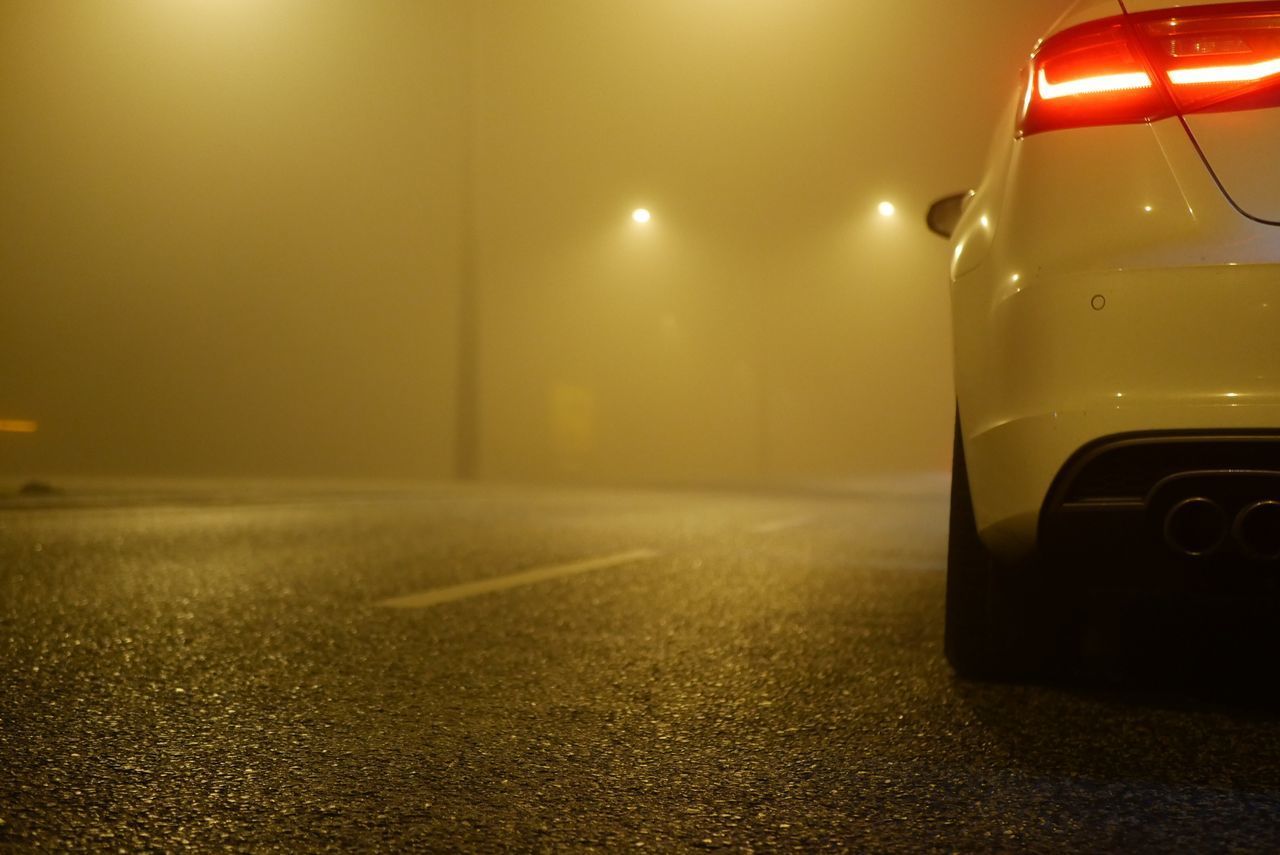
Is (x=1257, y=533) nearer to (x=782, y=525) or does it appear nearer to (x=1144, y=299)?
(x=1144, y=299)

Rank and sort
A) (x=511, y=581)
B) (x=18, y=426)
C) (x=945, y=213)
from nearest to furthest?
1. (x=945, y=213)
2. (x=511, y=581)
3. (x=18, y=426)

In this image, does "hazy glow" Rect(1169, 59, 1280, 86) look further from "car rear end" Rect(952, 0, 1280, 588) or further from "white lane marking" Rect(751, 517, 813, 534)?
"white lane marking" Rect(751, 517, 813, 534)

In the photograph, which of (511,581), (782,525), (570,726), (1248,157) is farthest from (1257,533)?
(782,525)

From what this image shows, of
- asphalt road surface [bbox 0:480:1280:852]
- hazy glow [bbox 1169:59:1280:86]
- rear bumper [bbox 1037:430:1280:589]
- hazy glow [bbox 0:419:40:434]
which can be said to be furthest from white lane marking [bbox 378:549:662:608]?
hazy glow [bbox 0:419:40:434]

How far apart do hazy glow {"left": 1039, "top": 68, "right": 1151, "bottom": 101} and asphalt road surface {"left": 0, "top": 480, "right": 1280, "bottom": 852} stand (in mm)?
1415

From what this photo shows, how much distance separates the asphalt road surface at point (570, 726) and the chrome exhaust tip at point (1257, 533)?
452mm

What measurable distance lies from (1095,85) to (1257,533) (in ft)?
3.25

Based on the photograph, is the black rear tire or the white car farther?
the black rear tire

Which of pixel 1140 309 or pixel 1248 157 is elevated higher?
pixel 1248 157

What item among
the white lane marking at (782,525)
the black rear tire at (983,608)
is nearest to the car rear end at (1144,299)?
the black rear tire at (983,608)

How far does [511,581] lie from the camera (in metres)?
5.89

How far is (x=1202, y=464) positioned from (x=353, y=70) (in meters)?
22.4

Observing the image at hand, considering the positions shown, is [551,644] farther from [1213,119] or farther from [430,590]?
[1213,119]

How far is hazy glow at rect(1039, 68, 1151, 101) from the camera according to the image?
2686mm
